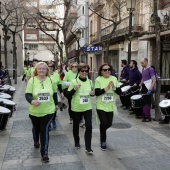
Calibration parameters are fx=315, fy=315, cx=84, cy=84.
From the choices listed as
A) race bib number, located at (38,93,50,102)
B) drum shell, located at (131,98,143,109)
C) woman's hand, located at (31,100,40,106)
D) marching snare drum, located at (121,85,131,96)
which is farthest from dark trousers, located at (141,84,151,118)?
woman's hand, located at (31,100,40,106)

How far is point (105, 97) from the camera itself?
237 inches

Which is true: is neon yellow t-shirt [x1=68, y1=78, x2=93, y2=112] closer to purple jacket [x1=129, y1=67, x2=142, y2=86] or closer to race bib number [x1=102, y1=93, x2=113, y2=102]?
race bib number [x1=102, y1=93, x2=113, y2=102]

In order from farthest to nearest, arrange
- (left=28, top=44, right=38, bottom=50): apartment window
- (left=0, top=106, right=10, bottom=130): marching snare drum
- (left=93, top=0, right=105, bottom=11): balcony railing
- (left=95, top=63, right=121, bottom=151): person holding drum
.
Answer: (left=28, top=44, right=38, bottom=50): apartment window
(left=93, top=0, right=105, bottom=11): balcony railing
(left=0, top=106, right=10, bottom=130): marching snare drum
(left=95, top=63, right=121, bottom=151): person holding drum

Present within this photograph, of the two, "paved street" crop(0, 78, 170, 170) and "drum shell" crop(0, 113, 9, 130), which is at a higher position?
"drum shell" crop(0, 113, 9, 130)

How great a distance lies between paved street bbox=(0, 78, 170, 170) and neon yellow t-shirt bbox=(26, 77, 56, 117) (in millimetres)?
877

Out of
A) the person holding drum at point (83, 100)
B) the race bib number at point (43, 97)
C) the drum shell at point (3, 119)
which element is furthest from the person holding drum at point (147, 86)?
the race bib number at point (43, 97)

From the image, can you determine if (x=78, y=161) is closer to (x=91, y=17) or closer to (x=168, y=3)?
(x=168, y=3)

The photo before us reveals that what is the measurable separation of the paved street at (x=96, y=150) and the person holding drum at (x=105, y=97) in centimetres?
57

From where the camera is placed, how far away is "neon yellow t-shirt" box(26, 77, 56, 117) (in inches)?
210

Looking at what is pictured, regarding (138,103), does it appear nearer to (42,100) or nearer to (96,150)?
(96,150)

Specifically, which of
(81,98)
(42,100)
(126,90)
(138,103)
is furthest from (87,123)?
(126,90)

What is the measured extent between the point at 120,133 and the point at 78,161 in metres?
2.39

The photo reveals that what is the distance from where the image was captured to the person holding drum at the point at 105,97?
5.96m

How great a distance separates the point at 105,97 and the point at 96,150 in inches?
41.3
